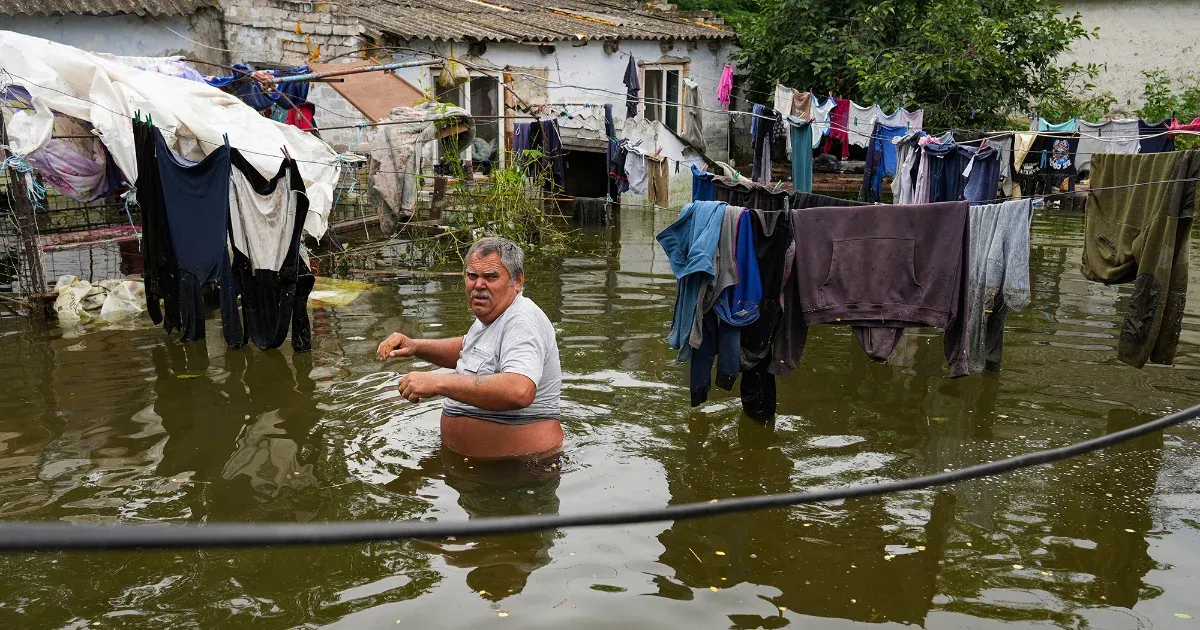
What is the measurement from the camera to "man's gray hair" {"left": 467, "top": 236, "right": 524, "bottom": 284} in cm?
514

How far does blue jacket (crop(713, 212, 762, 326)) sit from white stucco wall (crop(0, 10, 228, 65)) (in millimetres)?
10959

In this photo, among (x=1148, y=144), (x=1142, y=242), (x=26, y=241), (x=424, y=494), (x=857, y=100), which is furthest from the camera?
(x=857, y=100)

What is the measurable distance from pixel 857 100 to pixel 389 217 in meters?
9.70

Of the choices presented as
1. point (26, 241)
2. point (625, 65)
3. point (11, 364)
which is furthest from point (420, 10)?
point (11, 364)

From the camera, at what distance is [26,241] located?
29.2 ft

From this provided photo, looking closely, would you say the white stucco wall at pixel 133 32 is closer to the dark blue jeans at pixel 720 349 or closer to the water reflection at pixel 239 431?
the water reflection at pixel 239 431

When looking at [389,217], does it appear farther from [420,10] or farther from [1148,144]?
[1148,144]

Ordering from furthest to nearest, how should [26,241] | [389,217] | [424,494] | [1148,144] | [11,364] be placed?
[1148,144] < [389,217] < [26,241] < [11,364] < [424,494]

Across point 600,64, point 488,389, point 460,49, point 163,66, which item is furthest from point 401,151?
point 600,64

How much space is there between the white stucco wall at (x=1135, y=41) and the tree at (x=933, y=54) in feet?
3.73

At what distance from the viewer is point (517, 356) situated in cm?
501

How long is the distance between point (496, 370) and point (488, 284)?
460mm

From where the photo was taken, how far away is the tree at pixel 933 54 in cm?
1576

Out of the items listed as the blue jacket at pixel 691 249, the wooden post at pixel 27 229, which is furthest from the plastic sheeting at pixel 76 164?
the blue jacket at pixel 691 249
